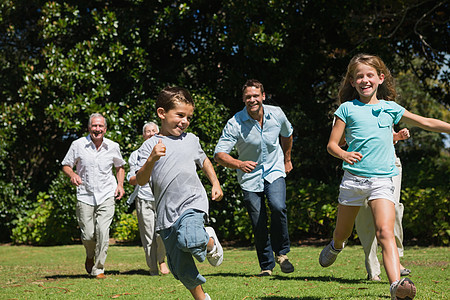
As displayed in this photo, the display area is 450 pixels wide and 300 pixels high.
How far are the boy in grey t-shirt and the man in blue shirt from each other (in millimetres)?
1929

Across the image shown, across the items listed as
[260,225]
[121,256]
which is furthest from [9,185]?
[260,225]

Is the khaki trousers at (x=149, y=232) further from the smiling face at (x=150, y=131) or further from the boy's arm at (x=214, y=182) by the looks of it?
the boy's arm at (x=214, y=182)

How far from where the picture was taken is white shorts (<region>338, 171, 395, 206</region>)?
162 inches

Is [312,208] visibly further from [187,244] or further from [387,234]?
[187,244]

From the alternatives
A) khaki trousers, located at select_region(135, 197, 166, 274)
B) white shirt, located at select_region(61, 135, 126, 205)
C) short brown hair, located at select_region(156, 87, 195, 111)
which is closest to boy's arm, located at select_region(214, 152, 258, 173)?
short brown hair, located at select_region(156, 87, 195, 111)

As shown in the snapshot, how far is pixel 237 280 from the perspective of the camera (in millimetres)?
5922

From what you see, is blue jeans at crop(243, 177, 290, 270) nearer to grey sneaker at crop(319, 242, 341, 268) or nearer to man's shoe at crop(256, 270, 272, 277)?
man's shoe at crop(256, 270, 272, 277)

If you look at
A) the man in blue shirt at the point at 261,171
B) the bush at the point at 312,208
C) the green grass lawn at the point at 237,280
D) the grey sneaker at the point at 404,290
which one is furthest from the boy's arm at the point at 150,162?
the bush at the point at 312,208

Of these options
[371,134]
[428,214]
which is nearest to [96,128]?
[371,134]

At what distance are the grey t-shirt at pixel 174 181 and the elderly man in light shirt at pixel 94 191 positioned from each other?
10.4 feet

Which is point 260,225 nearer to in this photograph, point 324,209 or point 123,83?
point 324,209

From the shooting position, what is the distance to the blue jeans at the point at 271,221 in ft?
20.1

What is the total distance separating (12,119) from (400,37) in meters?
10.2

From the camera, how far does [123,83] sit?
43.8 feet
